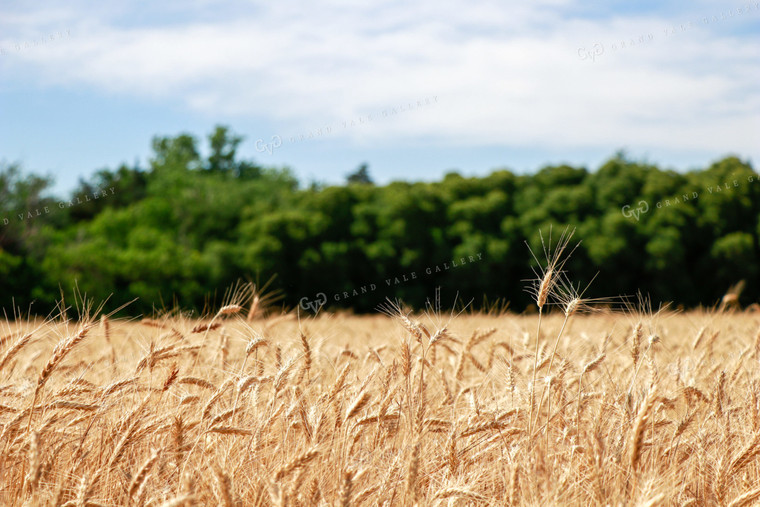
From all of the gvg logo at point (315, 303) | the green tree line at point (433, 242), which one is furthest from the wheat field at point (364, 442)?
the green tree line at point (433, 242)

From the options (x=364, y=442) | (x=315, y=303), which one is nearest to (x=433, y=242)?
(x=315, y=303)

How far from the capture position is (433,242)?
31.3 m

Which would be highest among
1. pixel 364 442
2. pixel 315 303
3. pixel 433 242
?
pixel 364 442

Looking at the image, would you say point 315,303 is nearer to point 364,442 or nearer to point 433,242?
point 433,242

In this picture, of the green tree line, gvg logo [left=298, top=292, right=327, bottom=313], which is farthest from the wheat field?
the green tree line

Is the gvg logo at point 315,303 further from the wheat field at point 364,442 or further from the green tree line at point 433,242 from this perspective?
the green tree line at point 433,242

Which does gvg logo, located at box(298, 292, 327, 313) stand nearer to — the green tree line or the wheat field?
the wheat field

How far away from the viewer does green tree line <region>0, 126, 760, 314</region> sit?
28156 millimetres

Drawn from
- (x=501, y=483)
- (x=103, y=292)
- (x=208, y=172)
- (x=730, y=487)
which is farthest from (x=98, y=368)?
(x=208, y=172)

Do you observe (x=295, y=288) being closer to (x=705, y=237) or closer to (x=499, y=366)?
(x=705, y=237)

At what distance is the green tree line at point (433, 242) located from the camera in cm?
2816

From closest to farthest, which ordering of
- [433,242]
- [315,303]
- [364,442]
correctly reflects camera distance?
[364,442] < [315,303] < [433,242]

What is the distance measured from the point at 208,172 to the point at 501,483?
183ft

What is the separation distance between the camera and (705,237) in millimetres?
31562
